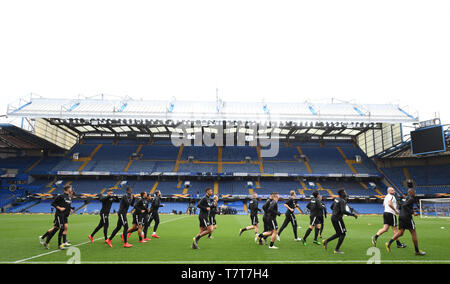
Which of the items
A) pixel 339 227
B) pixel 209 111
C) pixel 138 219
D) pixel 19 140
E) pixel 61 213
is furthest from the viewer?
pixel 19 140

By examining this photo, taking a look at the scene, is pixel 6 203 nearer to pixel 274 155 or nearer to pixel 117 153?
pixel 117 153

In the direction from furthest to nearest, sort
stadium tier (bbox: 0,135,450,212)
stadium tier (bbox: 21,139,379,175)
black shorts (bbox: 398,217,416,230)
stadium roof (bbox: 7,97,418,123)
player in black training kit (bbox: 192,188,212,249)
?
stadium tier (bbox: 21,139,379,175) → stadium tier (bbox: 0,135,450,212) → stadium roof (bbox: 7,97,418,123) → player in black training kit (bbox: 192,188,212,249) → black shorts (bbox: 398,217,416,230)

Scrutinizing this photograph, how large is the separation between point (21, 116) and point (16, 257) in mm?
37006

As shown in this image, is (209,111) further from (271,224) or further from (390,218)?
(390,218)

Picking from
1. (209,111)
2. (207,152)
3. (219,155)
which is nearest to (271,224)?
(209,111)

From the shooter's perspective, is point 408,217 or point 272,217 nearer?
point 408,217

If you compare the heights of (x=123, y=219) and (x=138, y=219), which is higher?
(x=123, y=219)

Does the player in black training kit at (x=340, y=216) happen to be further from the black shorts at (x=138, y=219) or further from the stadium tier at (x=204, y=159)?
the stadium tier at (x=204, y=159)

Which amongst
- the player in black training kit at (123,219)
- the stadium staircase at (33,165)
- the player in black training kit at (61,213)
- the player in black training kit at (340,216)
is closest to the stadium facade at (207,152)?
the stadium staircase at (33,165)

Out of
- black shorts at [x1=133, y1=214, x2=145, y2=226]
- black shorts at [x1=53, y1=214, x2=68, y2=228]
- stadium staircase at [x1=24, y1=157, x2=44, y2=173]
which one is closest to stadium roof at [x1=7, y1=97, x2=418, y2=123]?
stadium staircase at [x1=24, y1=157, x2=44, y2=173]

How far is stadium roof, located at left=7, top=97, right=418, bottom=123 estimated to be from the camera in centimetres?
3947

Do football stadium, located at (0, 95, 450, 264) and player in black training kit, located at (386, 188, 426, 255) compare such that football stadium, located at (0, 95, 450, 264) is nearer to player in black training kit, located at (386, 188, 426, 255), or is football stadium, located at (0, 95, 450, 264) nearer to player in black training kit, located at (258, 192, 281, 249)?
player in black training kit, located at (258, 192, 281, 249)

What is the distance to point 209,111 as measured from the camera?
140ft

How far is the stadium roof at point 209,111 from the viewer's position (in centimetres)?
3947
